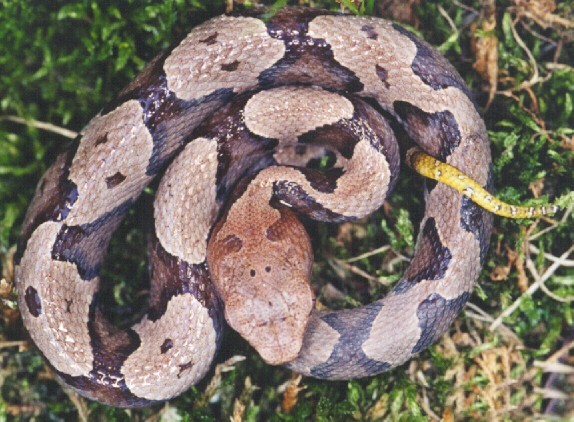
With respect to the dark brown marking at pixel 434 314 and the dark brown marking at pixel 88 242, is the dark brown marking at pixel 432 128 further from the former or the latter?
the dark brown marking at pixel 88 242

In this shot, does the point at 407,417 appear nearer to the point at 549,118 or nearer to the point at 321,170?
the point at 321,170

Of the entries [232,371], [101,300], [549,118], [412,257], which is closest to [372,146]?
[412,257]

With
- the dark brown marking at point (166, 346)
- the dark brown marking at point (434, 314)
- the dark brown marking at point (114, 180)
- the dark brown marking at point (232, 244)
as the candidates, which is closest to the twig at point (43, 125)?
the dark brown marking at point (114, 180)

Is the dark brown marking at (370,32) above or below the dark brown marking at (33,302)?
above

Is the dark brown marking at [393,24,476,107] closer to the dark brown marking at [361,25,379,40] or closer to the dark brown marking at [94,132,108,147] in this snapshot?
the dark brown marking at [361,25,379,40]

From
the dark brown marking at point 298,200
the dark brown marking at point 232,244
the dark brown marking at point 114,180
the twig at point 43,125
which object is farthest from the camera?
the twig at point 43,125

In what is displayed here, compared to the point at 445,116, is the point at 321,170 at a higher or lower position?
lower
